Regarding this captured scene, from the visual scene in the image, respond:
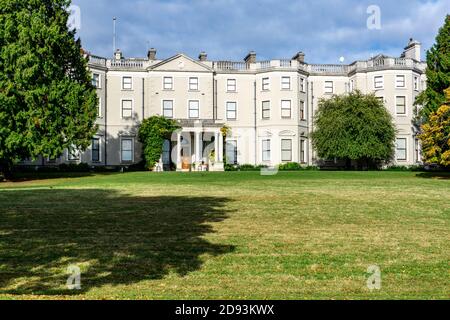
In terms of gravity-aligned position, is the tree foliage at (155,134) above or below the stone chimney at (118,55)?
below

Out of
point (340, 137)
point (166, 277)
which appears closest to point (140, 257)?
point (166, 277)

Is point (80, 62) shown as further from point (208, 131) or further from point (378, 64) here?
point (378, 64)

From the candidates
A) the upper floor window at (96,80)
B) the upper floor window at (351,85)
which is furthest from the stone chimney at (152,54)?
the upper floor window at (351,85)

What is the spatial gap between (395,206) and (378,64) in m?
37.8

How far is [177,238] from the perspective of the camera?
10641mm

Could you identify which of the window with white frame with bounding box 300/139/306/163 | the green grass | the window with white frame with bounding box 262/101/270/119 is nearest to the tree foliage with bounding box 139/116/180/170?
the window with white frame with bounding box 262/101/270/119

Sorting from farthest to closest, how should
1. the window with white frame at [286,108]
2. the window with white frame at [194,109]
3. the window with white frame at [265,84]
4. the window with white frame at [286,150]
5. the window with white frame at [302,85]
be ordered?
the window with white frame at [302,85] < the window with white frame at [265,84] < the window with white frame at [194,109] < the window with white frame at [286,108] < the window with white frame at [286,150]

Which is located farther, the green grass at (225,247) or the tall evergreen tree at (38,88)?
the tall evergreen tree at (38,88)

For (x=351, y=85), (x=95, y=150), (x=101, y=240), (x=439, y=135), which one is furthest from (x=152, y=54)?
(x=101, y=240)

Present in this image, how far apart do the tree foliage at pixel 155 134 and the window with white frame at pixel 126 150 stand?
3.80m

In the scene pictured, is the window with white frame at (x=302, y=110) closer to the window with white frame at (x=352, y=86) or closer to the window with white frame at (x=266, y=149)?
the window with white frame at (x=266, y=149)

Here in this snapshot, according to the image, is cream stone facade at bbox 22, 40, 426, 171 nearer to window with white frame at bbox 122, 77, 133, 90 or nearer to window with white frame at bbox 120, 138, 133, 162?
window with white frame at bbox 122, 77, 133, 90

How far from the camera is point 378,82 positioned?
1981 inches

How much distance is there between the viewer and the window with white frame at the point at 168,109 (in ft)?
164
